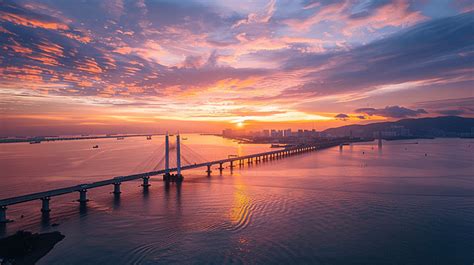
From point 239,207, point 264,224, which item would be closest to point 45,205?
point 239,207

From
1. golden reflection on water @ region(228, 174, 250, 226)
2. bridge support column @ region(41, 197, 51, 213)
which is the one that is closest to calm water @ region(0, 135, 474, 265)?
golden reflection on water @ region(228, 174, 250, 226)

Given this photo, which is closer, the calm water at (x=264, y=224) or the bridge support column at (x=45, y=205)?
the calm water at (x=264, y=224)

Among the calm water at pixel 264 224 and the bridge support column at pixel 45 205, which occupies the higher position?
the bridge support column at pixel 45 205

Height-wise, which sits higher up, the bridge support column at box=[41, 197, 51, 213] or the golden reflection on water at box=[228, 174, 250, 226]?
the bridge support column at box=[41, 197, 51, 213]

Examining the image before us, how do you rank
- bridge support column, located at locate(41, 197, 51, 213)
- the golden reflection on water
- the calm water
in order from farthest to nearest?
bridge support column, located at locate(41, 197, 51, 213) < the golden reflection on water < the calm water

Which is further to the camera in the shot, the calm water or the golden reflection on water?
the golden reflection on water

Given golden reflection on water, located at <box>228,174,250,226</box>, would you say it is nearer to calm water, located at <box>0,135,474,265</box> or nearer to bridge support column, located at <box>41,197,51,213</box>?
calm water, located at <box>0,135,474,265</box>

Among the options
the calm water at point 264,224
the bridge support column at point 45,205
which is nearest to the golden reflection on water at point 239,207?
the calm water at point 264,224

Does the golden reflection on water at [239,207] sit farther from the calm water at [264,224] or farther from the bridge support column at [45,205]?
the bridge support column at [45,205]

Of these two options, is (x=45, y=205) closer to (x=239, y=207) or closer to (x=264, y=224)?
(x=239, y=207)

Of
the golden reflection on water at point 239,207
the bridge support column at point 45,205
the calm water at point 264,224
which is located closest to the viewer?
the calm water at point 264,224

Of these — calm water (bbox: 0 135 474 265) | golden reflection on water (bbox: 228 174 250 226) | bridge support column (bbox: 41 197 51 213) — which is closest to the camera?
calm water (bbox: 0 135 474 265)
